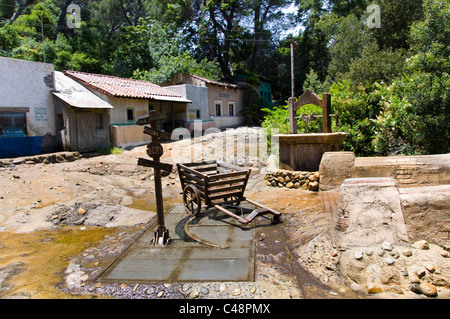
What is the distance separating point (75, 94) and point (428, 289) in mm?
15265

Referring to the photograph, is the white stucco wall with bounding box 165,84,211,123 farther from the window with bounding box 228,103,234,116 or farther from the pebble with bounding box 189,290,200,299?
the pebble with bounding box 189,290,200,299

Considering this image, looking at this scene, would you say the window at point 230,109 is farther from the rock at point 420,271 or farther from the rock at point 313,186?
the rock at point 420,271

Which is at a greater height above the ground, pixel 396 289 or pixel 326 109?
pixel 326 109

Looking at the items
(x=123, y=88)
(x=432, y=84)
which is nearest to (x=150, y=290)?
(x=432, y=84)

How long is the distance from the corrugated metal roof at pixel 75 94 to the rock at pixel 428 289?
1355cm

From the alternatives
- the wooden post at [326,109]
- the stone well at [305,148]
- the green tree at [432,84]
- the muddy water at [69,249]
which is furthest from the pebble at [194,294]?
the green tree at [432,84]

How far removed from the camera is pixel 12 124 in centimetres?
1288

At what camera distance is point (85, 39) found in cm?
2530

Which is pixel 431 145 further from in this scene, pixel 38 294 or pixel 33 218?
pixel 33 218

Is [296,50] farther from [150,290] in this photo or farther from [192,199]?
[150,290]

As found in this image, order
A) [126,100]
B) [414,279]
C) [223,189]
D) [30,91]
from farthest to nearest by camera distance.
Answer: [126,100], [30,91], [223,189], [414,279]

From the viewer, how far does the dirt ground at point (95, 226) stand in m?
3.94

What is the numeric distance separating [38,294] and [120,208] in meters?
3.70

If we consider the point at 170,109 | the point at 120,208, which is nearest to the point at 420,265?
the point at 120,208
